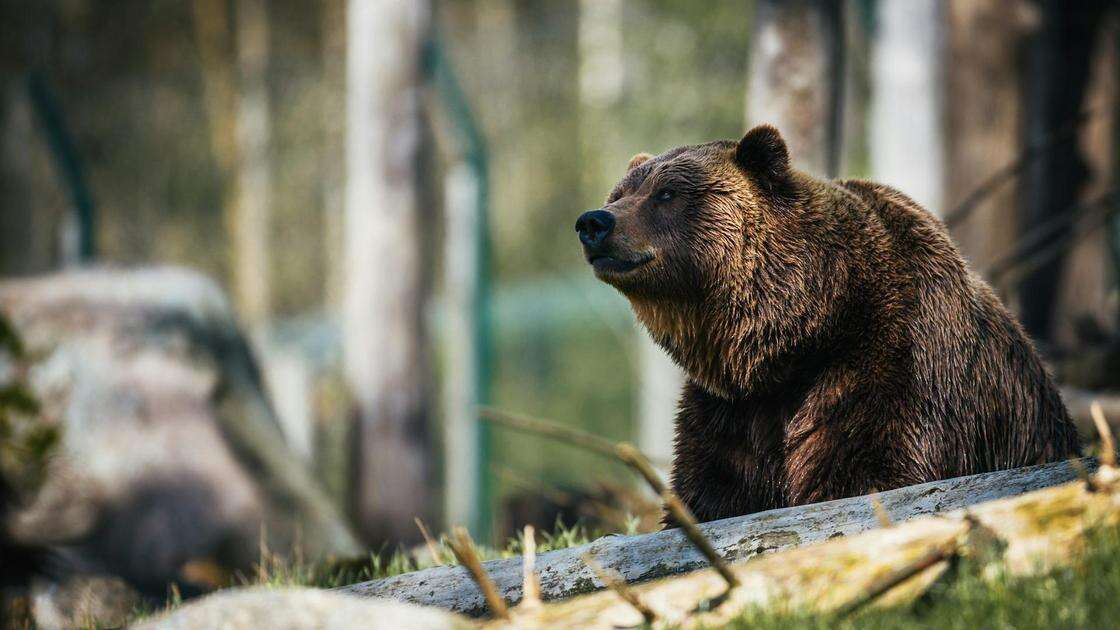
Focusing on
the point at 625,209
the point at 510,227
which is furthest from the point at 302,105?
the point at 625,209

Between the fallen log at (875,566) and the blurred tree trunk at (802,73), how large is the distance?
3038 millimetres

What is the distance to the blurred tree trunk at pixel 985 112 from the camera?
804cm

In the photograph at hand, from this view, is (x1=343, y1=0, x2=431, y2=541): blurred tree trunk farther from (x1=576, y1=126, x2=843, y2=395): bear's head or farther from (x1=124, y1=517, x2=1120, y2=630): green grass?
(x1=124, y1=517, x2=1120, y2=630): green grass

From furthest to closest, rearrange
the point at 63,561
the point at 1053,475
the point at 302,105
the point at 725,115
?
the point at 302,105 → the point at 725,115 → the point at 63,561 → the point at 1053,475

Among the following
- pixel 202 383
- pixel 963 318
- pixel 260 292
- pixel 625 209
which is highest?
pixel 625 209

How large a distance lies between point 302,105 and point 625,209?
23578mm

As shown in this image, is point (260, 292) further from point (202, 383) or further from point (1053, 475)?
point (1053, 475)

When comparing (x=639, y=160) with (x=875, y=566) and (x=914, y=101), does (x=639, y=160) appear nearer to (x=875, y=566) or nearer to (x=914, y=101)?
(x=875, y=566)

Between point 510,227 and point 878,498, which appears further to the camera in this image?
point 510,227

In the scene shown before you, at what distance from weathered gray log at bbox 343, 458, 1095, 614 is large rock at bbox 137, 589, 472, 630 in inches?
26.3

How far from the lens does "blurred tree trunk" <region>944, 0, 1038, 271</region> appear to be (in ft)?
26.4

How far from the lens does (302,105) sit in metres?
26.1

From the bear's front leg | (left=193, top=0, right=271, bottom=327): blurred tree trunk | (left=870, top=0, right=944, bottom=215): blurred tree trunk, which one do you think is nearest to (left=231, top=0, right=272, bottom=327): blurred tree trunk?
(left=193, top=0, right=271, bottom=327): blurred tree trunk

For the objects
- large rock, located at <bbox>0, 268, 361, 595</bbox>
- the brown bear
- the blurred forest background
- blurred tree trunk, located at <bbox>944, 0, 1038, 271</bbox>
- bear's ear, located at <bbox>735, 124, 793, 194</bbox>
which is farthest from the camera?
blurred tree trunk, located at <bbox>944, 0, 1038, 271</bbox>
